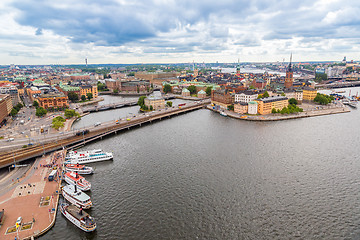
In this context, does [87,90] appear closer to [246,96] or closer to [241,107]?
[246,96]

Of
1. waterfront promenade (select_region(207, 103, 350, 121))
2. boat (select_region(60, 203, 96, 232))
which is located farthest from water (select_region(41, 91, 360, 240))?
waterfront promenade (select_region(207, 103, 350, 121))

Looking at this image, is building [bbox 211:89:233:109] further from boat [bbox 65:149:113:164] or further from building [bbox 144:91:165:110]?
boat [bbox 65:149:113:164]

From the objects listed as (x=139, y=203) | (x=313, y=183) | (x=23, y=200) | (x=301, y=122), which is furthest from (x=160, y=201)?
(x=301, y=122)

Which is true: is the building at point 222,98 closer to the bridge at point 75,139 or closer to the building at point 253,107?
the building at point 253,107

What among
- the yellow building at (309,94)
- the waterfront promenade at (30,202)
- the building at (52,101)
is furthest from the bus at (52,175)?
the yellow building at (309,94)

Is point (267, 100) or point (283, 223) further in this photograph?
point (267, 100)

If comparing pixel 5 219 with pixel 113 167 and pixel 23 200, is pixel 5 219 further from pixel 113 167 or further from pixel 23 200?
pixel 113 167
